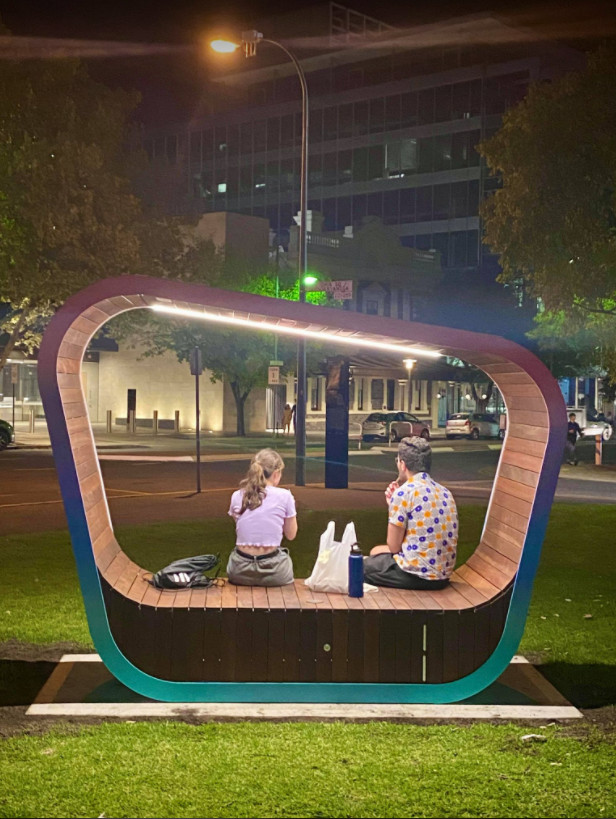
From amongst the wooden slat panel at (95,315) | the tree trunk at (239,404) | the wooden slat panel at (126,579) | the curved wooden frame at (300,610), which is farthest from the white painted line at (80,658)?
the tree trunk at (239,404)

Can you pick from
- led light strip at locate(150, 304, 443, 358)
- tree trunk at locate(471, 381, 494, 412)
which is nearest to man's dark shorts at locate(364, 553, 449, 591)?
led light strip at locate(150, 304, 443, 358)

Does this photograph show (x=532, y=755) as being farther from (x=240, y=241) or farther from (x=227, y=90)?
(x=227, y=90)

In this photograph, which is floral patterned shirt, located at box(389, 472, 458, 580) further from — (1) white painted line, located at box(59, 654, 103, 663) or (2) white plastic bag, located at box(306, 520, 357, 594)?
(1) white painted line, located at box(59, 654, 103, 663)

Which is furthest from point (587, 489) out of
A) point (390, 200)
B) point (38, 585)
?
point (390, 200)

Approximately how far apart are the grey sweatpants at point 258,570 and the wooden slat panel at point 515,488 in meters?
1.63

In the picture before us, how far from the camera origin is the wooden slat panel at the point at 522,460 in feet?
21.4

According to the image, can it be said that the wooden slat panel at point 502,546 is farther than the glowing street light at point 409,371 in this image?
No

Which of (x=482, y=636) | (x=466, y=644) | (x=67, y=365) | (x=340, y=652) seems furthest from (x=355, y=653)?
(x=67, y=365)

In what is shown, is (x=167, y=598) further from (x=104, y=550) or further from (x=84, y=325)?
(x=84, y=325)

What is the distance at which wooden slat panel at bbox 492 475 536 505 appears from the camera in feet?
21.6

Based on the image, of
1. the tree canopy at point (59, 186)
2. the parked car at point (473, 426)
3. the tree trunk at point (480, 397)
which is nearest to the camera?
the tree canopy at point (59, 186)

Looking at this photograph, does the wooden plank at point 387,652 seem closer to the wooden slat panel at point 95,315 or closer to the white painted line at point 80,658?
the white painted line at point 80,658

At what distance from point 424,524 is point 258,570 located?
44.7 inches

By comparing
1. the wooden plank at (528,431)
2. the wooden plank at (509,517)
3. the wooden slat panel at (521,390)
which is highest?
the wooden slat panel at (521,390)
